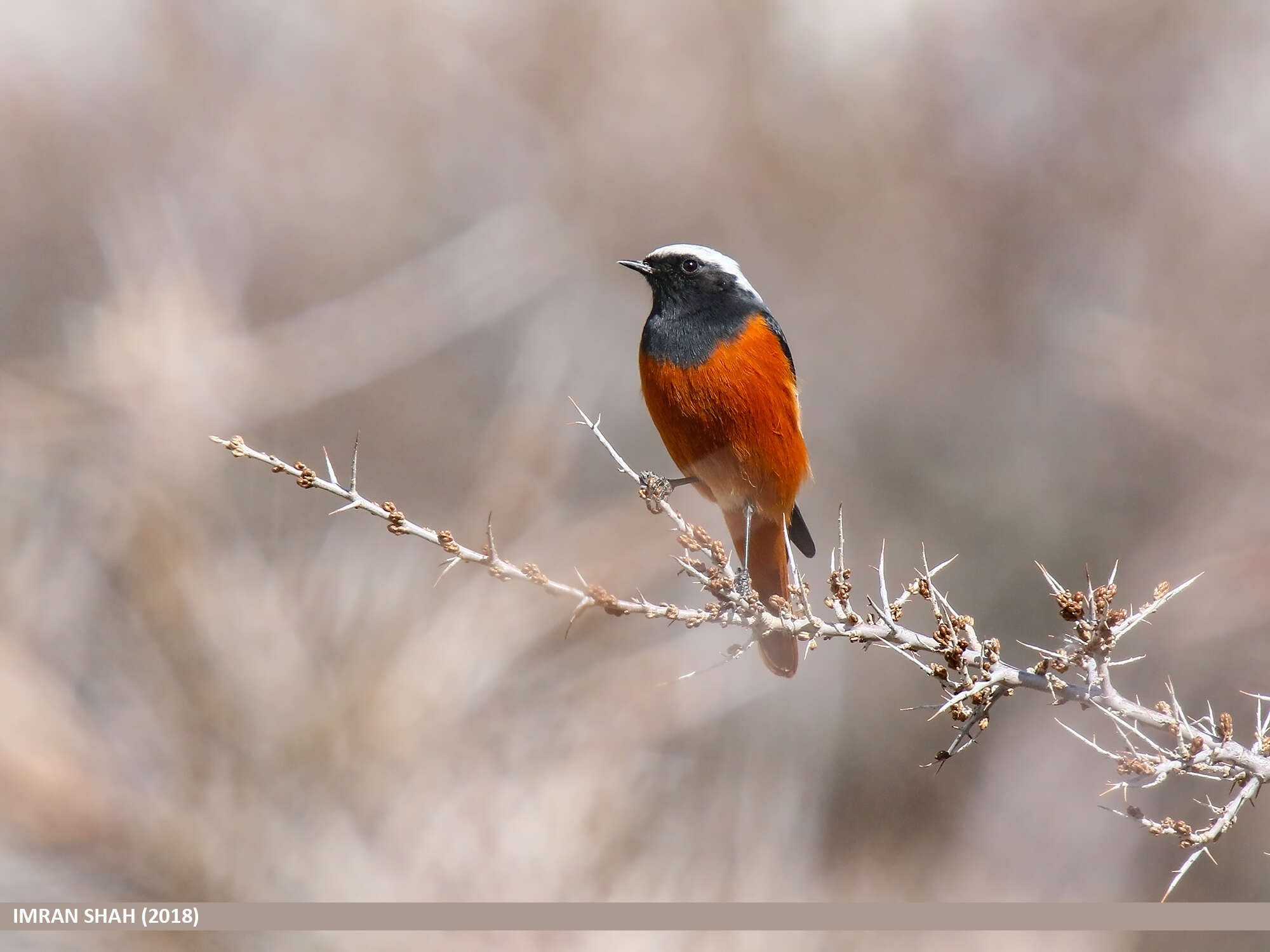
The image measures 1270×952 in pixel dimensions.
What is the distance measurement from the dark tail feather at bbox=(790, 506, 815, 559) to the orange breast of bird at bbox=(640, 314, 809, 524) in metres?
0.42

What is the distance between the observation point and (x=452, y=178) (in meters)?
14.0

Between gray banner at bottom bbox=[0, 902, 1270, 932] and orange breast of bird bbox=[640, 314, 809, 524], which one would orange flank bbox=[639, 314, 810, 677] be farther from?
gray banner at bottom bbox=[0, 902, 1270, 932]

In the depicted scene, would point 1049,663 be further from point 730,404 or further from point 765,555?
point 765,555

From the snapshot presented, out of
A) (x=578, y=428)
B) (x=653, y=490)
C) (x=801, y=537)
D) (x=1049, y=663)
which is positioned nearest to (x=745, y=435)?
(x=801, y=537)

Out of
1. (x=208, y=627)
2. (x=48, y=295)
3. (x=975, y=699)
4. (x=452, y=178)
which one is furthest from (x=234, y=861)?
(x=452, y=178)

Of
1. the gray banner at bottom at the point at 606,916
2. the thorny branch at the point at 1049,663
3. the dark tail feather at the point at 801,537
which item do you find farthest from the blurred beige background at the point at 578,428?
the thorny branch at the point at 1049,663

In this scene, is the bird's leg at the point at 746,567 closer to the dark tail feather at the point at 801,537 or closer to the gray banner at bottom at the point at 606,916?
the dark tail feather at the point at 801,537

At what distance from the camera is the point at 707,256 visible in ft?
19.5

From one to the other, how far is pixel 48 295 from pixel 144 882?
7.70m

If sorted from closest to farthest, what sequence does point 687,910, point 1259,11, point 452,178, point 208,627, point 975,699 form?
point 975,699 < point 687,910 < point 208,627 < point 1259,11 < point 452,178

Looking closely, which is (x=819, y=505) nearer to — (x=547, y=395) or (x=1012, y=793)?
(x=1012, y=793)

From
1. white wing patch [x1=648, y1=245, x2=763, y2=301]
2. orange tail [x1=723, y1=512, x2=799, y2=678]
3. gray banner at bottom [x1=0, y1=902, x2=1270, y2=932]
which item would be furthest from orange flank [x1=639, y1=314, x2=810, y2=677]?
gray banner at bottom [x1=0, y1=902, x2=1270, y2=932]

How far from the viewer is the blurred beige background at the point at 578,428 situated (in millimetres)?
6336

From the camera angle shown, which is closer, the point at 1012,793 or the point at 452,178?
the point at 1012,793
